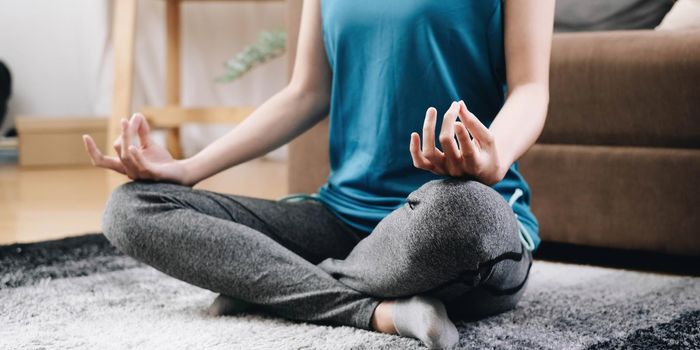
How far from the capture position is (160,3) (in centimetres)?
344

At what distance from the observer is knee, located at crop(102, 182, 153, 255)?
972 millimetres

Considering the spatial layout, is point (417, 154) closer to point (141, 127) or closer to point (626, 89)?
point (141, 127)

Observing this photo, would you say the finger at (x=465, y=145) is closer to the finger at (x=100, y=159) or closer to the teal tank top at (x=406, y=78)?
the teal tank top at (x=406, y=78)

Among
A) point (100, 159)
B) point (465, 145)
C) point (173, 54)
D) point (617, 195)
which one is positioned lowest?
point (173, 54)

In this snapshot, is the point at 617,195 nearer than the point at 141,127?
No

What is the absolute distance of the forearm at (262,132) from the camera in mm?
1066

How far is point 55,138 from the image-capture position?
10.5 feet

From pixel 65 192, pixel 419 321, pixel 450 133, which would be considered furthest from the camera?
pixel 65 192

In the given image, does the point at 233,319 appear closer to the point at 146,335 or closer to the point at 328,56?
the point at 146,335

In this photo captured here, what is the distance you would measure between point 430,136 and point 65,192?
73.0 inches

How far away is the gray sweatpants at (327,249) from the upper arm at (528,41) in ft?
0.55

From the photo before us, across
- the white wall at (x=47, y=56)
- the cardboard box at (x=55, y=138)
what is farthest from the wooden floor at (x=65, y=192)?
the white wall at (x=47, y=56)

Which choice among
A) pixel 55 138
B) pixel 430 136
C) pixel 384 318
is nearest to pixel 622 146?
pixel 384 318

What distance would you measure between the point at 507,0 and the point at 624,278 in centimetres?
50
